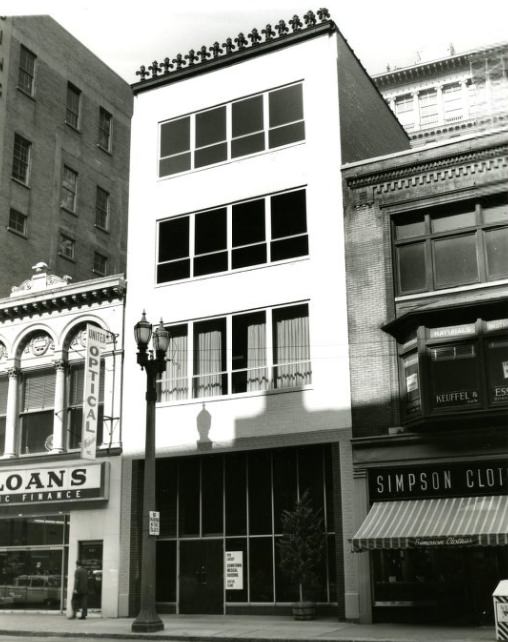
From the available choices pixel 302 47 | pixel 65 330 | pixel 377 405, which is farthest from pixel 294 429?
pixel 302 47

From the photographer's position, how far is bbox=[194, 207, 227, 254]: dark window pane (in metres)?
25.0

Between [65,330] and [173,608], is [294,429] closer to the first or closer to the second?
[173,608]

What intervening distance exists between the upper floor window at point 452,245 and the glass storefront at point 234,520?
5.49 meters

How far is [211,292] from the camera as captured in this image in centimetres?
2455

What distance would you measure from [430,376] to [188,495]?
8.67 m

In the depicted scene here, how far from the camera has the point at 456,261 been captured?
69.7ft

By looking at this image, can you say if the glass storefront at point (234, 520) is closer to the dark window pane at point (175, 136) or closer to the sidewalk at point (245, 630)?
the sidewalk at point (245, 630)

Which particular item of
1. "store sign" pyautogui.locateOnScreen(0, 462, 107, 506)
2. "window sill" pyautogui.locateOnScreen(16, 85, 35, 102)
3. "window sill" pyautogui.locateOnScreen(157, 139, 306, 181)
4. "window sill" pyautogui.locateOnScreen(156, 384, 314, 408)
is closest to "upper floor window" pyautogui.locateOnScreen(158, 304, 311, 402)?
"window sill" pyautogui.locateOnScreen(156, 384, 314, 408)

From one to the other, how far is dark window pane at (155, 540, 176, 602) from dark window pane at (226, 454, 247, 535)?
6.49 feet

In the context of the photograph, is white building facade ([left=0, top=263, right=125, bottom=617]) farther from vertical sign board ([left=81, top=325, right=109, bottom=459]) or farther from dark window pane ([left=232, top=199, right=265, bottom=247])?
dark window pane ([left=232, top=199, right=265, bottom=247])

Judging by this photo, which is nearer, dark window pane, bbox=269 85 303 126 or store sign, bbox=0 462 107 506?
store sign, bbox=0 462 107 506

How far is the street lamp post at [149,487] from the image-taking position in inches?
730

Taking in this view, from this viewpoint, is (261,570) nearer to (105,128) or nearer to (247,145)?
(247,145)

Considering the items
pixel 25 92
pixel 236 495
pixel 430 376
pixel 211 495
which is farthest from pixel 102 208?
pixel 430 376
